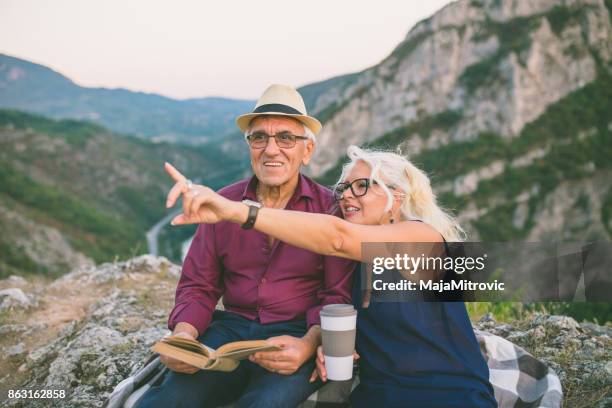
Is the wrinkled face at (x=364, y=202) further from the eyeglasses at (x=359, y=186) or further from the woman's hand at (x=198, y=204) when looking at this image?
the woman's hand at (x=198, y=204)

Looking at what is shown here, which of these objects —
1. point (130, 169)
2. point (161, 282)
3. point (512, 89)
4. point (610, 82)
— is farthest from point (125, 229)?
point (610, 82)

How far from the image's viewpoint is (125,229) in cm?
8350

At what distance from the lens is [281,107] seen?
150 inches

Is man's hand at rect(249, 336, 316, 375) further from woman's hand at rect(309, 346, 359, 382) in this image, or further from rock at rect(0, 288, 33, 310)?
rock at rect(0, 288, 33, 310)

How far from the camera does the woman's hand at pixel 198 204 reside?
8.45ft

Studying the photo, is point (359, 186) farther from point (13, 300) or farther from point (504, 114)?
point (504, 114)

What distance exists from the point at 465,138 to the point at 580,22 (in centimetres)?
3220

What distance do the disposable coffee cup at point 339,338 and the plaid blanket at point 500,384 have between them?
37 cm

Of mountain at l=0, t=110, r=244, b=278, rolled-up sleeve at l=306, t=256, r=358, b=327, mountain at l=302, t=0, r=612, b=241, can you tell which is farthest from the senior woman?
mountain at l=302, t=0, r=612, b=241

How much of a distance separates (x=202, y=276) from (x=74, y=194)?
301ft

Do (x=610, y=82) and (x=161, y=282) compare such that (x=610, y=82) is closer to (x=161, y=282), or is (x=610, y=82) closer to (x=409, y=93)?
(x=409, y=93)

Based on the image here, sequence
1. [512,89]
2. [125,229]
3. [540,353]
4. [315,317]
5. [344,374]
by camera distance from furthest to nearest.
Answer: [512,89] < [125,229] < [540,353] < [315,317] < [344,374]

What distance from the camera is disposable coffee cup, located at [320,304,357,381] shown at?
2.92 m

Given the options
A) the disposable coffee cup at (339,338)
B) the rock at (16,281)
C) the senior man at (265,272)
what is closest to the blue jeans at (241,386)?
the senior man at (265,272)
